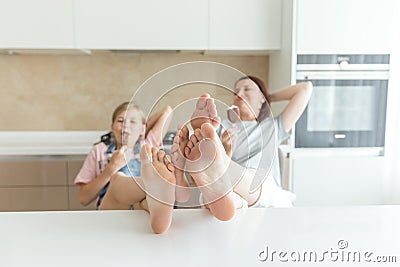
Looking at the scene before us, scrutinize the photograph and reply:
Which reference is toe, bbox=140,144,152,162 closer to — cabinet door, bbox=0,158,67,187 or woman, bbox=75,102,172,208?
woman, bbox=75,102,172,208

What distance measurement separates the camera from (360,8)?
2.26 m

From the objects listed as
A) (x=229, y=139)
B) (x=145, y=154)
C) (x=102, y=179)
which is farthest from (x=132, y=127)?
(x=102, y=179)

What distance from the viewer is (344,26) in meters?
2.27

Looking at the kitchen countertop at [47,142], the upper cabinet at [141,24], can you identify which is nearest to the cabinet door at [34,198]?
the kitchen countertop at [47,142]

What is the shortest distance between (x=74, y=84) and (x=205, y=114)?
206 centimetres

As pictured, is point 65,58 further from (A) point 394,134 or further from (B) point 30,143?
(A) point 394,134

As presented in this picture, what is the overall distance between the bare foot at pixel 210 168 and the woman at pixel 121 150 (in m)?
0.15

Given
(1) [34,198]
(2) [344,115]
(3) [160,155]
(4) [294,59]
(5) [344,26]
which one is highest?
(5) [344,26]

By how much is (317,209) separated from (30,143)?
2.11m

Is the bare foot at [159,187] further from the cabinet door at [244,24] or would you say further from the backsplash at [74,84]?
the backsplash at [74,84]

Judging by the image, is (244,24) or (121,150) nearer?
(121,150)

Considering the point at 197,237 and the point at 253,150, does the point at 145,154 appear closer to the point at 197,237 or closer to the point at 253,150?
the point at 197,237

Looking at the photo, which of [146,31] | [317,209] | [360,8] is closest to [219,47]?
[146,31]

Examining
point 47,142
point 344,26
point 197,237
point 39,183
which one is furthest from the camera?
point 47,142
